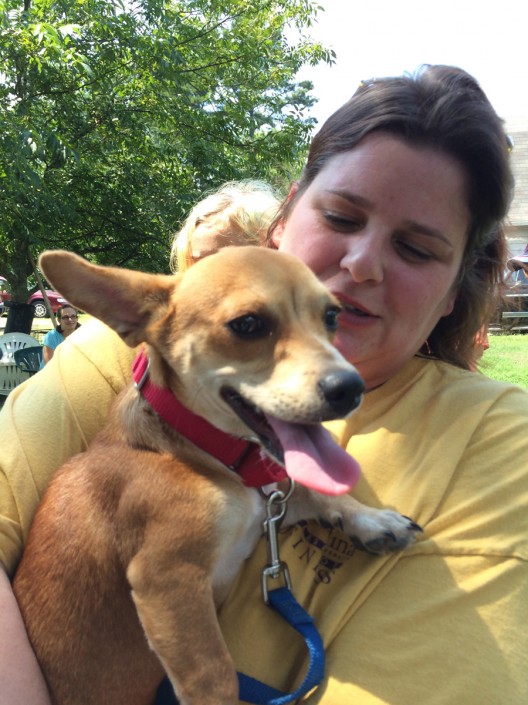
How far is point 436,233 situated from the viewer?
186 cm

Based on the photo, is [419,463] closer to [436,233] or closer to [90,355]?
[436,233]

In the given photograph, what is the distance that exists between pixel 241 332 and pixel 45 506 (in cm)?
82

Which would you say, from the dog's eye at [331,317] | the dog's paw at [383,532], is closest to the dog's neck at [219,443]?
the dog's paw at [383,532]

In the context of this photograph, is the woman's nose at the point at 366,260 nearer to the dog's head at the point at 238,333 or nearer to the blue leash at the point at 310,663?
the dog's head at the point at 238,333

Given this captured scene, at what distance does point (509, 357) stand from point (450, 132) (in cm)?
1068

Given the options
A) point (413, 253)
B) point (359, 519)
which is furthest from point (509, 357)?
point (359, 519)

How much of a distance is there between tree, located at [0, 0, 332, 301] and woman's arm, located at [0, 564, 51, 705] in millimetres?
6553

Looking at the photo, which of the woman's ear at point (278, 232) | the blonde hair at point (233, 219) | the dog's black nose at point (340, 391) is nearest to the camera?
the dog's black nose at point (340, 391)

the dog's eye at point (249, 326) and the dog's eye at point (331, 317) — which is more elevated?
the dog's eye at point (249, 326)

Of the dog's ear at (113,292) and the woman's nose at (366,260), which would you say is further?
the woman's nose at (366,260)

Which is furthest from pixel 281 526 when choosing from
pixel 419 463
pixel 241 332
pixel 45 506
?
pixel 45 506

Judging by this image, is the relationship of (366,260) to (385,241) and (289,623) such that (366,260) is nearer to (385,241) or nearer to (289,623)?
(385,241)

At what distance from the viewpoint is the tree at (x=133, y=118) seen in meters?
8.30

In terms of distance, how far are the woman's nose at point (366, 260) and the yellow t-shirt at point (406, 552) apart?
0.36 meters
